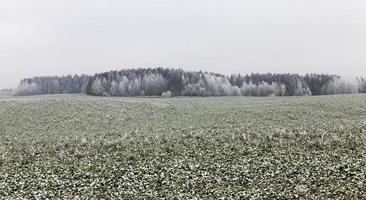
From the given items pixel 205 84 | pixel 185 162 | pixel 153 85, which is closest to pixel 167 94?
pixel 153 85

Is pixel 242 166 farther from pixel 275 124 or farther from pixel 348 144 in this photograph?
pixel 275 124

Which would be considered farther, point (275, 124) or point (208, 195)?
point (275, 124)

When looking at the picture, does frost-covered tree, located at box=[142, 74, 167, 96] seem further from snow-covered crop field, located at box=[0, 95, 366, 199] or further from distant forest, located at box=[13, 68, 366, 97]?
snow-covered crop field, located at box=[0, 95, 366, 199]

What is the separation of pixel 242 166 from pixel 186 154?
506 cm

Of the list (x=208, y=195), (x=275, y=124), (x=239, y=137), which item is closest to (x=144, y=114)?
(x=275, y=124)

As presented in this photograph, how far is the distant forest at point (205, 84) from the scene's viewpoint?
130m

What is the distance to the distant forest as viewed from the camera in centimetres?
13038

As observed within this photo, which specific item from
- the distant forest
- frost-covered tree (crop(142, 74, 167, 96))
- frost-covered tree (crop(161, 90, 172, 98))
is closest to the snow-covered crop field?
frost-covered tree (crop(161, 90, 172, 98))

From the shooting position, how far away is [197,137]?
114 feet

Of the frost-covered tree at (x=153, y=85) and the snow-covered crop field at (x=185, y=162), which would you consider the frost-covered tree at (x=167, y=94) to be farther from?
the snow-covered crop field at (x=185, y=162)

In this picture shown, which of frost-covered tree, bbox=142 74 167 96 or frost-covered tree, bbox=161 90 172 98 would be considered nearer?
frost-covered tree, bbox=161 90 172 98

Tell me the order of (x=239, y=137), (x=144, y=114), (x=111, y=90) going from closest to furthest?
1. (x=239, y=137)
2. (x=144, y=114)
3. (x=111, y=90)

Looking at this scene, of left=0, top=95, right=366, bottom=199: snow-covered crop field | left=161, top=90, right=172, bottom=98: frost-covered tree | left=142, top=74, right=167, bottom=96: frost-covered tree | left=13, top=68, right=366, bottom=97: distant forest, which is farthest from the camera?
left=142, top=74, right=167, bottom=96: frost-covered tree

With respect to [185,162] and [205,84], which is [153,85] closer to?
[205,84]
